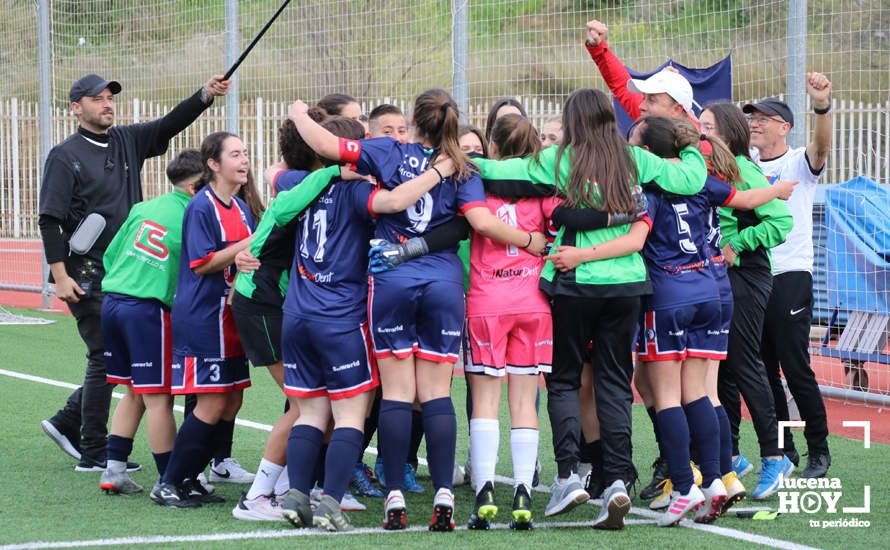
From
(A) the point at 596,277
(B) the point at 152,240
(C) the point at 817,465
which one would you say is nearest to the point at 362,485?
(B) the point at 152,240

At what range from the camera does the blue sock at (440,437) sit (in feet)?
16.3

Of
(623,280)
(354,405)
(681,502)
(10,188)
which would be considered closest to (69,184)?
(354,405)

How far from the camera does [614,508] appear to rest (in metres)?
4.92

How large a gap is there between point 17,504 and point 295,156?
2.06 metres

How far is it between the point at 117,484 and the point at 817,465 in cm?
360

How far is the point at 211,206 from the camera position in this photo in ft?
18.1

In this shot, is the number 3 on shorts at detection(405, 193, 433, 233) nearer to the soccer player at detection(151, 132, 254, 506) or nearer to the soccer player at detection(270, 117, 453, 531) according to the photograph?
the soccer player at detection(270, 117, 453, 531)

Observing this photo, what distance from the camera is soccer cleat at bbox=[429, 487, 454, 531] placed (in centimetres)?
485

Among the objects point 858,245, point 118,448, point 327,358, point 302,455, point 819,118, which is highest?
point 819,118

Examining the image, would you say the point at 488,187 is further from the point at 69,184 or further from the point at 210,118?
the point at 210,118

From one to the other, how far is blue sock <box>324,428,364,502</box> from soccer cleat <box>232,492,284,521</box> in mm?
369

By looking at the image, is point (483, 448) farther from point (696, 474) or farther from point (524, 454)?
point (696, 474)

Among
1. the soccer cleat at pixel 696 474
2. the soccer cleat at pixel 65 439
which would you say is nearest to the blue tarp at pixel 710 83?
the soccer cleat at pixel 696 474

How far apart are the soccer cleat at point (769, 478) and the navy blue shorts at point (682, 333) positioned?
80 centimetres
